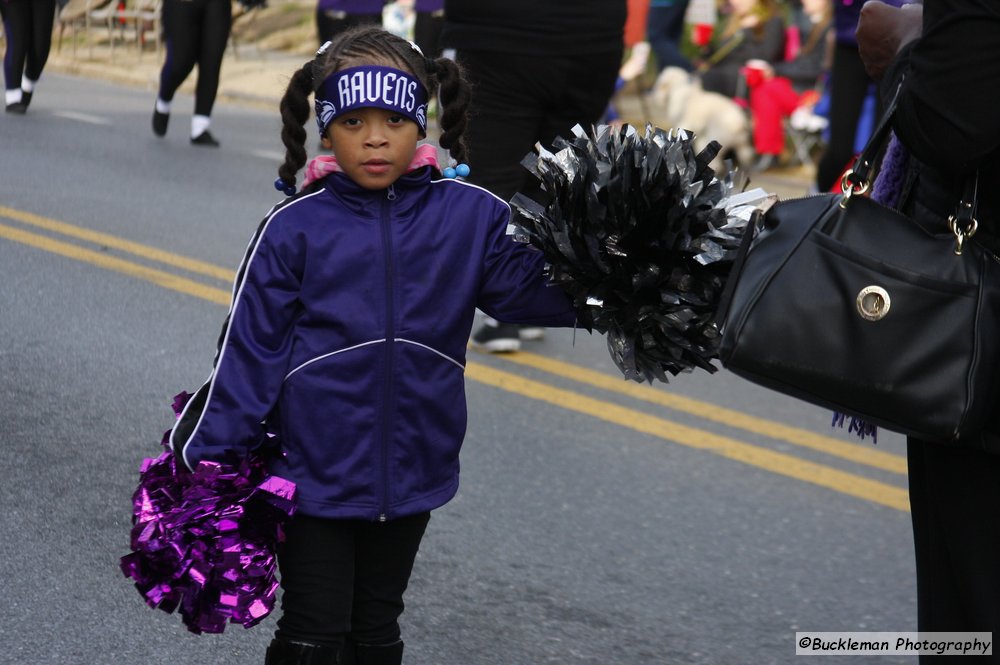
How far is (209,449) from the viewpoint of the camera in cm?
252

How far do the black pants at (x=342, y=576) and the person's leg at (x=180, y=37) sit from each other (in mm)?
8678

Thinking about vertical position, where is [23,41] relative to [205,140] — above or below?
above

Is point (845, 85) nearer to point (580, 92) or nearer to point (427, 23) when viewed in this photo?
point (580, 92)

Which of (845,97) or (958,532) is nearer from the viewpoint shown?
(958,532)

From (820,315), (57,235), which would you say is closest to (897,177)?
(820,315)

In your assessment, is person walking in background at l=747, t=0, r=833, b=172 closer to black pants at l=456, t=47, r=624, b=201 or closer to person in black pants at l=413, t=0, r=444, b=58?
person in black pants at l=413, t=0, r=444, b=58

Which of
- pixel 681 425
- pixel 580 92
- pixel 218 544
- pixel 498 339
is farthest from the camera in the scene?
pixel 498 339

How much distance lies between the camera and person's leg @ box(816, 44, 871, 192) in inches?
287

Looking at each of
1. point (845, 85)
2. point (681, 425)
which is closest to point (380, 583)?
point (681, 425)

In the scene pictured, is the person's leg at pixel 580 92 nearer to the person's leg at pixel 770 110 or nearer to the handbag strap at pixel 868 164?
the handbag strap at pixel 868 164

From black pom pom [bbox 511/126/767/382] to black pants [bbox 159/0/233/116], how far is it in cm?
886

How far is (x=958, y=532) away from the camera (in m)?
2.19

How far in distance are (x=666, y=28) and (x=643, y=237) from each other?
11.6 metres

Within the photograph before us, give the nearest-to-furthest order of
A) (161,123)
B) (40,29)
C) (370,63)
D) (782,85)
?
(370,63), (161,123), (782,85), (40,29)
